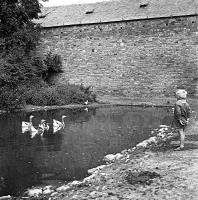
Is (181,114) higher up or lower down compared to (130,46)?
lower down

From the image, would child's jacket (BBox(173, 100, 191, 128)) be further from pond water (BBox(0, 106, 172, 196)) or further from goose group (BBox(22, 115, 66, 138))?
goose group (BBox(22, 115, 66, 138))

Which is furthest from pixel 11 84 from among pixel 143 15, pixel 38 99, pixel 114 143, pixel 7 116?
pixel 114 143

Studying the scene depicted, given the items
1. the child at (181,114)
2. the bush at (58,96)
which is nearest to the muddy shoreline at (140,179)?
the child at (181,114)

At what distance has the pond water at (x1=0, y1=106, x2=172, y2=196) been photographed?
7516 mm

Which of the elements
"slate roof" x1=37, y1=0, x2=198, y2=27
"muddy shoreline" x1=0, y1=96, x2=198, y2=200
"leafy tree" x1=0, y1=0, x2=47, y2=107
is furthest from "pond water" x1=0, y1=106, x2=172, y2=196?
"slate roof" x1=37, y1=0, x2=198, y2=27

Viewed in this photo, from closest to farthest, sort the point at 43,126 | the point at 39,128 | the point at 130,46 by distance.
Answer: the point at 39,128 → the point at 43,126 → the point at 130,46

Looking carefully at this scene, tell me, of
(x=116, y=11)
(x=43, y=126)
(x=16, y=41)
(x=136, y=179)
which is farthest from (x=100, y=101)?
(x=136, y=179)

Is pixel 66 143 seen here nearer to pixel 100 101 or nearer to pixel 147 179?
pixel 147 179

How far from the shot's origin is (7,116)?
1644 centimetres

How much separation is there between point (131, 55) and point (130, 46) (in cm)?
58

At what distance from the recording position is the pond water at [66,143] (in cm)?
752

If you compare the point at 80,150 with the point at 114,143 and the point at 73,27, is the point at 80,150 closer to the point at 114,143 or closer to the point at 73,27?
the point at 114,143

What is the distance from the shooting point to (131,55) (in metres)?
23.7

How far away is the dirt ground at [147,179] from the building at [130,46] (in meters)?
15.1
